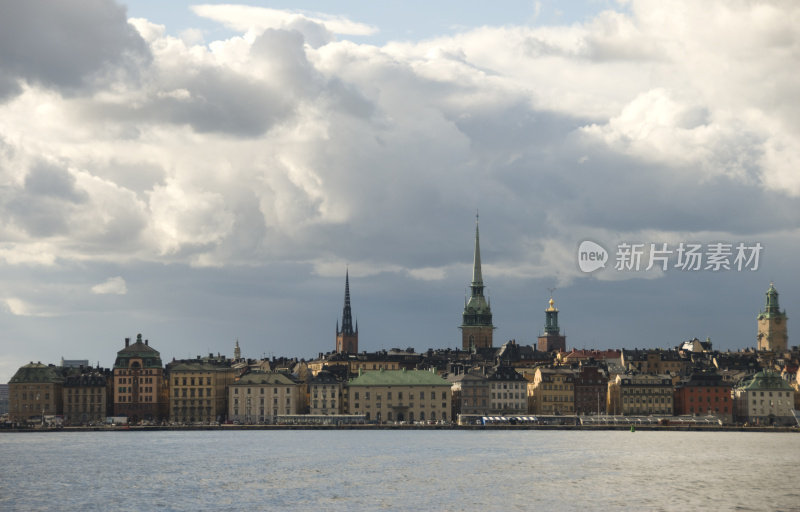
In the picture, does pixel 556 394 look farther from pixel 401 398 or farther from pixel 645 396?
pixel 401 398

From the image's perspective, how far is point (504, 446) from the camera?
131m

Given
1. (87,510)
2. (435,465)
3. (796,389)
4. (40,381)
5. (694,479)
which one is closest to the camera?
(87,510)

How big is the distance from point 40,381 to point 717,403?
326 ft

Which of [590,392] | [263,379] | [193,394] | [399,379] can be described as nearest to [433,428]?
[399,379]

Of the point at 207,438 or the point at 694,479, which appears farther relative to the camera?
the point at 207,438

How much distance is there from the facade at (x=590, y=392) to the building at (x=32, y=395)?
7725cm

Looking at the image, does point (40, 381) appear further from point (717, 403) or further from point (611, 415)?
point (717, 403)

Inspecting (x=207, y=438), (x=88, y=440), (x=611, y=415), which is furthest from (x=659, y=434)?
(x=88, y=440)

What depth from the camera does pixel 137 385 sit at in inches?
7382

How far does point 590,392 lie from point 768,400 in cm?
2578

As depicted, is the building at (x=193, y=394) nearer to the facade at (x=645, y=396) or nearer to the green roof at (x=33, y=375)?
the green roof at (x=33, y=375)

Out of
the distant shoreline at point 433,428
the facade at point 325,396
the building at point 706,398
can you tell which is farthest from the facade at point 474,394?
the building at point 706,398

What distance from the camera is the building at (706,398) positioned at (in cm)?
19050

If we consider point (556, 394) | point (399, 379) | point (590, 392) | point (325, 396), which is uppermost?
point (399, 379)
